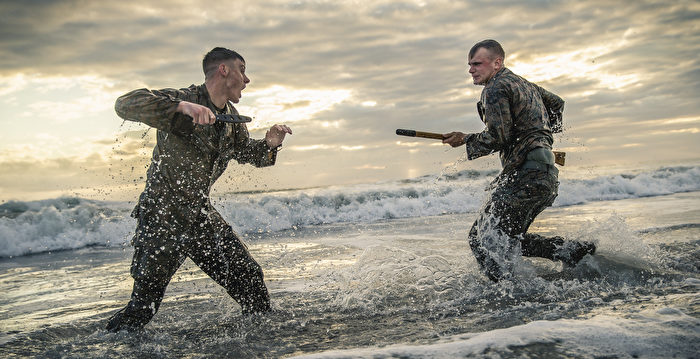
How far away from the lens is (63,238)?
40.4ft

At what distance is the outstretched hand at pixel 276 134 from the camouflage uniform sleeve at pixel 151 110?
0.88 m

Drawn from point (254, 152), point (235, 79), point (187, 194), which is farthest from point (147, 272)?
point (235, 79)

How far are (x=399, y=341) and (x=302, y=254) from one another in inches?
203

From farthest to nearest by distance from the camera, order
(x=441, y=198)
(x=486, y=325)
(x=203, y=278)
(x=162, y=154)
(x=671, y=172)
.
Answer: (x=671, y=172) → (x=441, y=198) → (x=203, y=278) → (x=162, y=154) → (x=486, y=325)

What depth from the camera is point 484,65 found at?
4234 mm

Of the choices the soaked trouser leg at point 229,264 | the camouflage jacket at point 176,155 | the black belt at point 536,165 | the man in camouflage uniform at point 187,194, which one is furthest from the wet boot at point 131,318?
the black belt at point 536,165

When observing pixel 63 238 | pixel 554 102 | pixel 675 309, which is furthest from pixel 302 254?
pixel 63 238

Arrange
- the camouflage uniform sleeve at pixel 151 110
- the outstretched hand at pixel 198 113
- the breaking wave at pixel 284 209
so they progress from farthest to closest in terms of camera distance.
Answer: the breaking wave at pixel 284 209 < the camouflage uniform sleeve at pixel 151 110 < the outstretched hand at pixel 198 113

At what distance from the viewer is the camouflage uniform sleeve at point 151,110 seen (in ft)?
10.2

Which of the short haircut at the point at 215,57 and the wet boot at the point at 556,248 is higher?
the short haircut at the point at 215,57

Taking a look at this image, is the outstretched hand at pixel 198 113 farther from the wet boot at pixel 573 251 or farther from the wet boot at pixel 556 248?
the wet boot at pixel 573 251

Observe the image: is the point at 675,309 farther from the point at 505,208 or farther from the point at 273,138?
the point at 273,138

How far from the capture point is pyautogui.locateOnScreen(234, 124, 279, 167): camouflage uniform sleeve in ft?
13.2

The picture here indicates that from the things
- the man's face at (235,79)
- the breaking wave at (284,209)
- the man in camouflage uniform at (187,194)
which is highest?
the man's face at (235,79)
